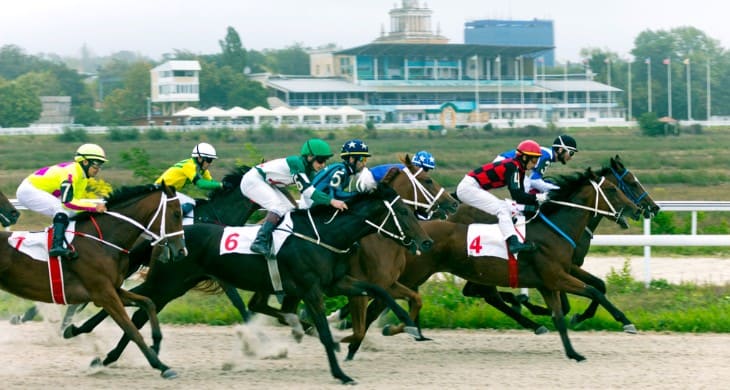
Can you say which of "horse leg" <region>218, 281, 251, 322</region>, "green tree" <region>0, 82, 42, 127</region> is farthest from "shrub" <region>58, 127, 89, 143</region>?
"horse leg" <region>218, 281, 251, 322</region>

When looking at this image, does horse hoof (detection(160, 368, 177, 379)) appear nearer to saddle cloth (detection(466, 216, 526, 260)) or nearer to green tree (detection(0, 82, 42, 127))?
saddle cloth (detection(466, 216, 526, 260))

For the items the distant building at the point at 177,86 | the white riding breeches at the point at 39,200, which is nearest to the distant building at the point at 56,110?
the distant building at the point at 177,86

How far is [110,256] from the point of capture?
765 centimetres

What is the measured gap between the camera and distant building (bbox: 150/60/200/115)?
87.2 metres

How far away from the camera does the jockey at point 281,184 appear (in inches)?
312

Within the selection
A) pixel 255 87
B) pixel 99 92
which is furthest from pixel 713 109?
pixel 99 92

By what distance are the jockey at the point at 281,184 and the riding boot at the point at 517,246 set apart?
156 centimetres

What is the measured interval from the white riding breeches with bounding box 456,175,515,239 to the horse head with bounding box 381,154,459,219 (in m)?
0.23

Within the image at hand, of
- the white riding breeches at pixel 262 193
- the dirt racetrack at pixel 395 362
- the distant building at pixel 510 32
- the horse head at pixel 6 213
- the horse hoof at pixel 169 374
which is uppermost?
the distant building at pixel 510 32

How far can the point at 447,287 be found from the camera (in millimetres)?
10648

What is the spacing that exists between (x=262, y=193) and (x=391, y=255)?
1122 millimetres

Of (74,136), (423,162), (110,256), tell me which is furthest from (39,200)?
(74,136)

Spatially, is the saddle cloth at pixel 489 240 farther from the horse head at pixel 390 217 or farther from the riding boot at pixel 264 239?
the riding boot at pixel 264 239

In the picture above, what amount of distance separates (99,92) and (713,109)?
6215 cm
